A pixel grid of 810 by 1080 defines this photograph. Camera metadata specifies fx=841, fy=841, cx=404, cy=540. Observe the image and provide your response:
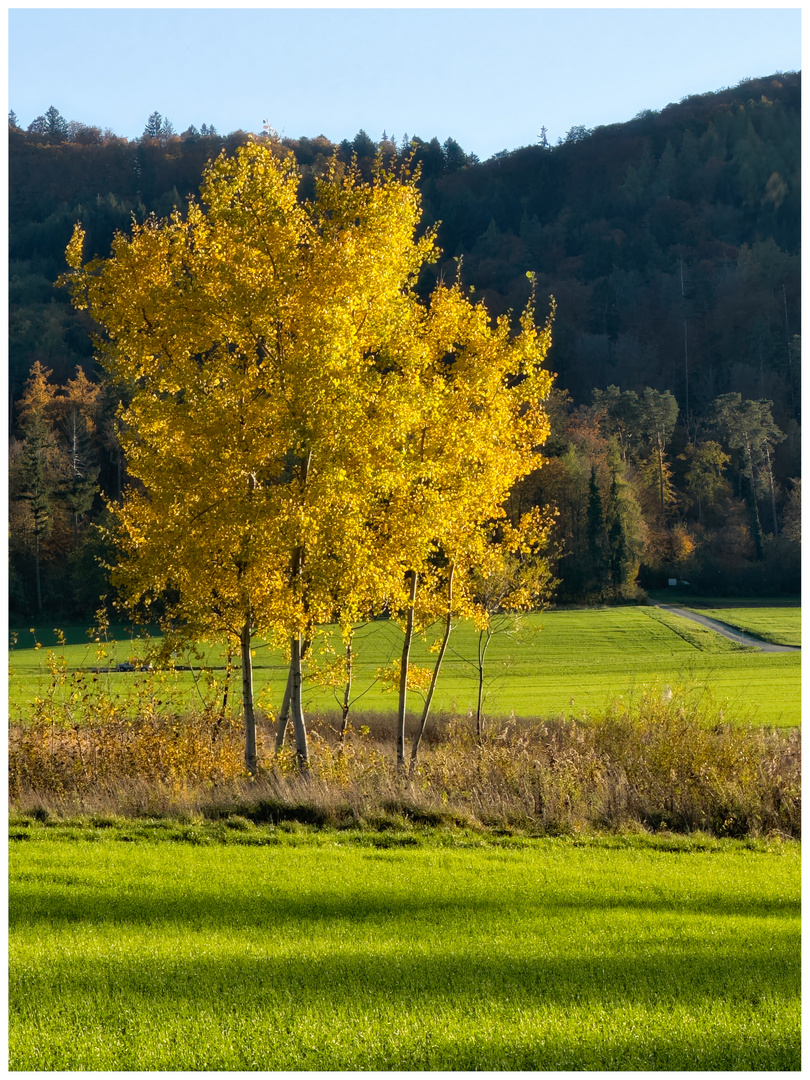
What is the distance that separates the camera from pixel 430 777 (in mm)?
12727

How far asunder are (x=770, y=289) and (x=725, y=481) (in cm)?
4700

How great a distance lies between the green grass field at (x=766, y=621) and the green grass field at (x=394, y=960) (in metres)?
39.7

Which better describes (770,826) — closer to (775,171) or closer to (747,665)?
(747,665)

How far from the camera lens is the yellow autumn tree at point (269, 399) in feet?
37.1

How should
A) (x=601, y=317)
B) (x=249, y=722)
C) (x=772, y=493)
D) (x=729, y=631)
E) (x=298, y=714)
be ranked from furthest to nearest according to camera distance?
(x=601, y=317)
(x=772, y=493)
(x=729, y=631)
(x=298, y=714)
(x=249, y=722)

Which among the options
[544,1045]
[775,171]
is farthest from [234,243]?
[775,171]

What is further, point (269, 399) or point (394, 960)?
point (269, 399)

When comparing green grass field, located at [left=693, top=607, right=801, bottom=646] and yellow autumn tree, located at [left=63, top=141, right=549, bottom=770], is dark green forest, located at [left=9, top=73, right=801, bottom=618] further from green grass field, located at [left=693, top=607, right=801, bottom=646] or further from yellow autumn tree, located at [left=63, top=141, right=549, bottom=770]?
green grass field, located at [left=693, top=607, right=801, bottom=646]

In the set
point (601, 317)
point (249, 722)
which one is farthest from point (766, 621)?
point (601, 317)

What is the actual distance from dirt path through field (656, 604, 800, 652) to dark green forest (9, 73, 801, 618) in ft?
12.6

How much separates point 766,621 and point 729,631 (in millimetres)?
3796

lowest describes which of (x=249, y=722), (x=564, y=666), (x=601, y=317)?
(x=564, y=666)

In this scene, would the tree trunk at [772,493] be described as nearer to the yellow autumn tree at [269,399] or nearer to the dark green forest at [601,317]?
the dark green forest at [601,317]

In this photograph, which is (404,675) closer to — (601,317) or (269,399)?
(269,399)
